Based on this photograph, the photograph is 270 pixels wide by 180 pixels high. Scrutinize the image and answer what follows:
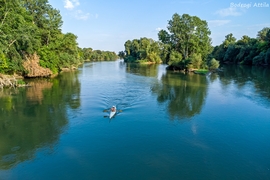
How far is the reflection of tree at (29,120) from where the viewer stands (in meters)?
12.4

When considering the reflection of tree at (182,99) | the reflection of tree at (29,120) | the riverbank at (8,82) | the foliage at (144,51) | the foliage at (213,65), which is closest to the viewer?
the reflection of tree at (29,120)

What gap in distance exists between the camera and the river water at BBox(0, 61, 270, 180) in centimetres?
1040

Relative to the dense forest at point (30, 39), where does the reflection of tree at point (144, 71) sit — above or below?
below

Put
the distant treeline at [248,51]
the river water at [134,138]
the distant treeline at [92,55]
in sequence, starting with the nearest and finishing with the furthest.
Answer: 1. the river water at [134,138]
2. the distant treeline at [248,51]
3. the distant treeline at [92,55]

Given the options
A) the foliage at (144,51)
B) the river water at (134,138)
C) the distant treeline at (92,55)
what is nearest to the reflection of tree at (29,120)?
the river water at (134,138)

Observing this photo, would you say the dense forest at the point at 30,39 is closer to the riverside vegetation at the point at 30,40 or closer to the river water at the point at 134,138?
the riverside vegetation at the point at 30,40

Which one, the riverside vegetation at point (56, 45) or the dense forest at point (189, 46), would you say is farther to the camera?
the dense forest at point (189, 46)

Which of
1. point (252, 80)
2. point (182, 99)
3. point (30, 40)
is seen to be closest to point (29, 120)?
point (182, 99)

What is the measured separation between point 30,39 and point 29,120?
21856mm

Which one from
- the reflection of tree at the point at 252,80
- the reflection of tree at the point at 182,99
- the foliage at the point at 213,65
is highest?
the foliage at the point at 213,65

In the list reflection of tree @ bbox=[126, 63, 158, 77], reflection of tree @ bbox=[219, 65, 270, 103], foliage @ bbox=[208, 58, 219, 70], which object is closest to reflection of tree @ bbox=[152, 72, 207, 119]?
reflection of tree @ bbox=[219, 65, 270, 103]

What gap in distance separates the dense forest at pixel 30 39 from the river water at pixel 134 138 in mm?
10739

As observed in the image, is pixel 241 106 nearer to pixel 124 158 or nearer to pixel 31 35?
pixel 124 158

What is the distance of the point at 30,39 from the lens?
34.4 metres
